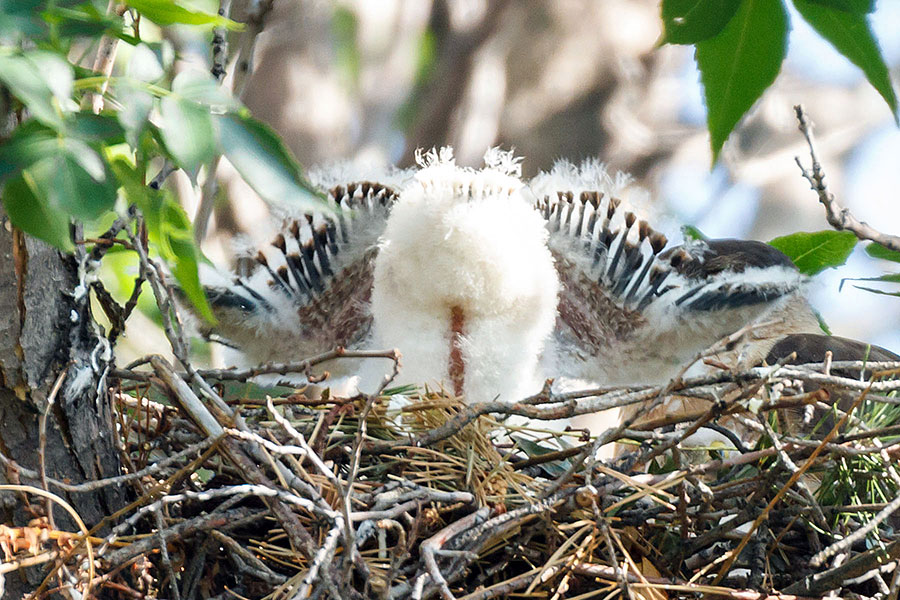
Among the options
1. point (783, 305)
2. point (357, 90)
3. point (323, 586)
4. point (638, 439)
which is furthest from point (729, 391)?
point (357, 90)

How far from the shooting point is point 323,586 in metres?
0.95

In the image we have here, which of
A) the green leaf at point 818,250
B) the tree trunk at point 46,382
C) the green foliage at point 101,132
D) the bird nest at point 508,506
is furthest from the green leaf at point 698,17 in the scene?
the green leaf at point 818,250

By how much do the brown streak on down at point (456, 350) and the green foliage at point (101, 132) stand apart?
0.79 m

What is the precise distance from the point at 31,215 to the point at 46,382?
38cm

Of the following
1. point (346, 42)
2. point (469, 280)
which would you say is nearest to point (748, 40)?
point (469, 280)

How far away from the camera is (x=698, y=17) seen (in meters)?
1.07

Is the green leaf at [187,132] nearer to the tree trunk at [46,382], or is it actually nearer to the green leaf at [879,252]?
the tree trunk at [46,382]

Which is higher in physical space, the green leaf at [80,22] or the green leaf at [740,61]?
the green leaf at [740,61]

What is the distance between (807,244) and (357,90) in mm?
2473

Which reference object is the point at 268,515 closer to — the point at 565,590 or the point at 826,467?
the point at 565,590

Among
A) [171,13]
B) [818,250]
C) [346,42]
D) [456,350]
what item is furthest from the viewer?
[346,42]

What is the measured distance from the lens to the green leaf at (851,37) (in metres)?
1.09

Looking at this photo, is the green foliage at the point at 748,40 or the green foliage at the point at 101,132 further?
the green foliage at the point at 748,40

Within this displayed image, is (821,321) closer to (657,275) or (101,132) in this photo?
(657,275)
